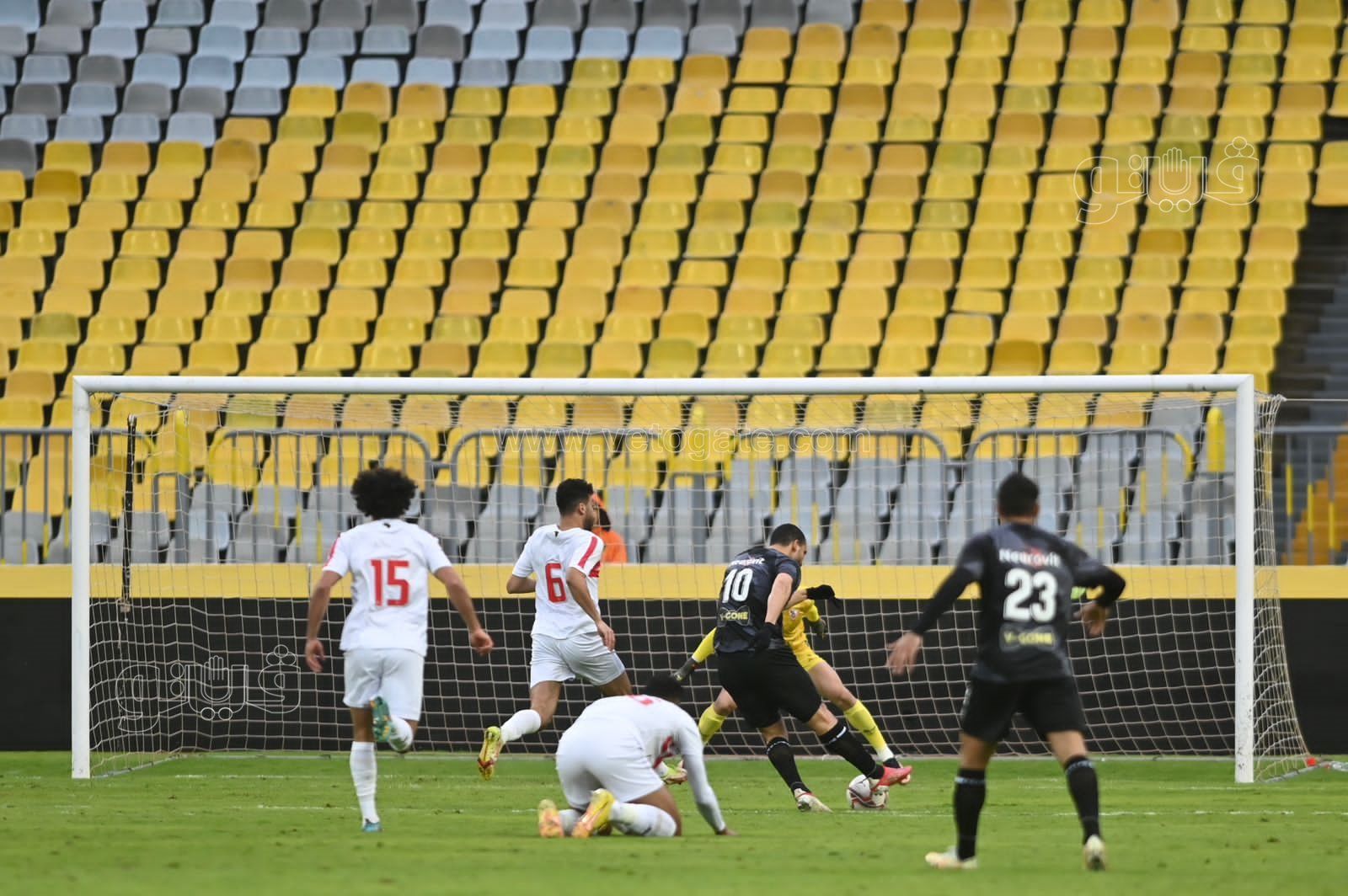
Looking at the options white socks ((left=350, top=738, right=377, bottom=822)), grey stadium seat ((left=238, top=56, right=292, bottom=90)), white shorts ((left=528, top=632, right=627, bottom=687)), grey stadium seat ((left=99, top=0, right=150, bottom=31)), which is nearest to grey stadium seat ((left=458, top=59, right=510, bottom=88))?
grey stadium seat ((left=238, top=56, right=292, bottom=90))

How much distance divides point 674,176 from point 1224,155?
5448 mm

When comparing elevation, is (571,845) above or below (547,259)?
below

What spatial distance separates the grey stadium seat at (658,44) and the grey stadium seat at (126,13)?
601cm

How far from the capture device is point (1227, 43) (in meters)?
20.5

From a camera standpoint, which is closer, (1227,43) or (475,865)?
(475,865)

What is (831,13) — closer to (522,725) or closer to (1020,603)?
(522,725)

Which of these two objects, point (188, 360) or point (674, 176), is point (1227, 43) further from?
point (188, 360)

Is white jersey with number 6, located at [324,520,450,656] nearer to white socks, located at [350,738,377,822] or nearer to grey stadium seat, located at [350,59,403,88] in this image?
white socks, located at [350,738,377,822]

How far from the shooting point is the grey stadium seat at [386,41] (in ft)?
72.8

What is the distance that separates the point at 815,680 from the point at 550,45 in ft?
39.4

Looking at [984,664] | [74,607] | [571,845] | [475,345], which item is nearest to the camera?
[984,664]

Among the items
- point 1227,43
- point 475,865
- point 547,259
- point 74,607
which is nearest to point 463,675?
point 74,607

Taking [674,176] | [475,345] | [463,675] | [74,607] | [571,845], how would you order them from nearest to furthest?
[571,845] → [74,607] → [463,675] → [475,345] → [674,176]

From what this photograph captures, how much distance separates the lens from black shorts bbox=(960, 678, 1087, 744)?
762 centimetres
